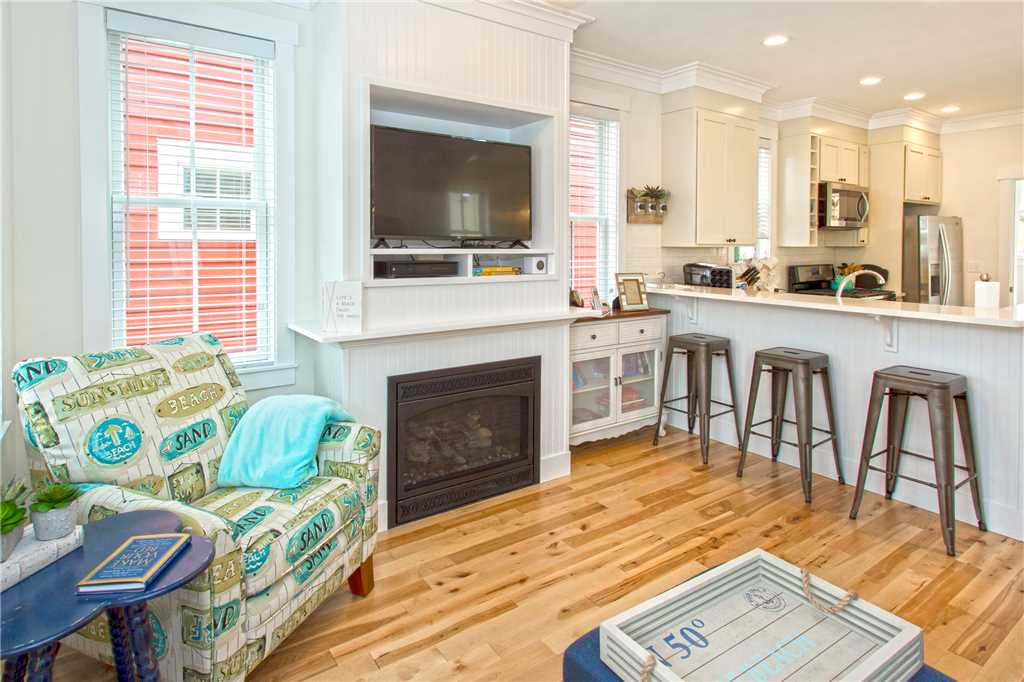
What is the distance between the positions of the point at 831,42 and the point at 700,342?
2.14 meters

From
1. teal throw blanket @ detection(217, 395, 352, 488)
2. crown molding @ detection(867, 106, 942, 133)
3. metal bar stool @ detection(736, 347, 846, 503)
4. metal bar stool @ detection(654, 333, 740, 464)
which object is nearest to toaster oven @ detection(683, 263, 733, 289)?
metal bar stool @ detection(654, 333, 740, 464)

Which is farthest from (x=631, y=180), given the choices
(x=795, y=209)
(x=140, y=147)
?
(x=140, y=147)

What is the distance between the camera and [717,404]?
446 cm

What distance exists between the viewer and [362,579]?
2.48 m

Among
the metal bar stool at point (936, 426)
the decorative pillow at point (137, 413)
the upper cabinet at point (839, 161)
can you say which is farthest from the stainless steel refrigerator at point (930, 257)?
the decorative pillow at point (137, 413)

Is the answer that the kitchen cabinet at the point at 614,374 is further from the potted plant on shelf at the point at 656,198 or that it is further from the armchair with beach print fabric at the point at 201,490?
the armchair with beach print fabric at the point at 201,490

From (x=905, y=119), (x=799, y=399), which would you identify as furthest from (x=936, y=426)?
(x=905, y=119)

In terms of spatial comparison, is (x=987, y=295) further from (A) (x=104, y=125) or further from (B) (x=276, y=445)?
(A) (x=104, y=125)

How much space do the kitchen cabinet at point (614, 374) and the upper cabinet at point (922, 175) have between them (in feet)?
11.9

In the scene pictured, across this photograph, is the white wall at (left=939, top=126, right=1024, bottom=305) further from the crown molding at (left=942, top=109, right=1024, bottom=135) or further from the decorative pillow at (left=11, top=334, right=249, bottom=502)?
the decorative pillow at (left=11, top=334, right=249, bottom=502)

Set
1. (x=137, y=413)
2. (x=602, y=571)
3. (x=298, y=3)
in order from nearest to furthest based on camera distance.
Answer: (x=137, y=413) → (x=602, y=571) → (x=298, y=3)

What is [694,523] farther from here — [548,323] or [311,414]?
[311,414]

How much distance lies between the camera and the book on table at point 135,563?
146 cm

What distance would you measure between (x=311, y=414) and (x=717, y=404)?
297cm
